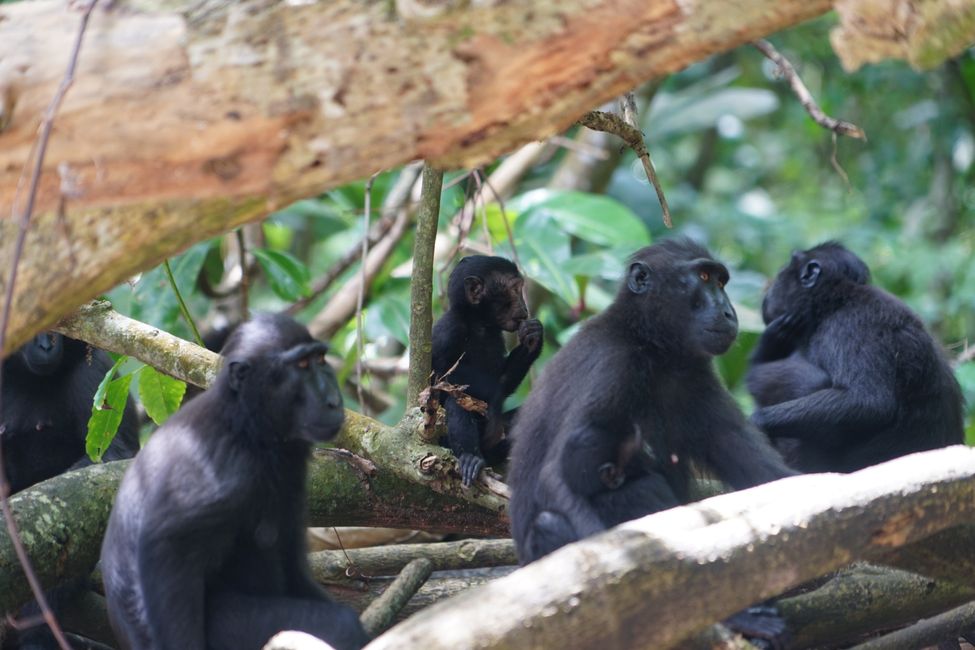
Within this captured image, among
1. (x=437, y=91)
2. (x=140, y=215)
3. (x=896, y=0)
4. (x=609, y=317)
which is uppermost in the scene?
(x=896, y=0)

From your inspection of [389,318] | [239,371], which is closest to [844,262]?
[389,318]

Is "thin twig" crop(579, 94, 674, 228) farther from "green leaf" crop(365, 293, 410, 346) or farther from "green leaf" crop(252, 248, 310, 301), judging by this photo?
"green leaf" crop(252, 248, 310, 301)

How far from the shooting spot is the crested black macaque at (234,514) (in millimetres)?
4176

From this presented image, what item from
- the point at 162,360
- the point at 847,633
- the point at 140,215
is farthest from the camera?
the point at 162,360

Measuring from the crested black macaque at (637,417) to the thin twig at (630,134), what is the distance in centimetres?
28

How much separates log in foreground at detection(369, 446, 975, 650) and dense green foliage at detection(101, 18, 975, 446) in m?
3.63

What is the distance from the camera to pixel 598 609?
295 centimetres

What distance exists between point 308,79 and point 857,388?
3.90m

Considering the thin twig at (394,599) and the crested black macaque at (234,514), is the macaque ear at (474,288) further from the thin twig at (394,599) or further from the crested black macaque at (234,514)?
the crested black macaque at (234,514)

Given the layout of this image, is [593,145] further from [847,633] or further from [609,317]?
[847,633]

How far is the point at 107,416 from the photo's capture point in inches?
220

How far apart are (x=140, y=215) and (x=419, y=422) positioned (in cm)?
236

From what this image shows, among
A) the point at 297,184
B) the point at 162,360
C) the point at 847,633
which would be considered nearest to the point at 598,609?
the point at 297,184

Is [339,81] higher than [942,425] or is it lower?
higher
